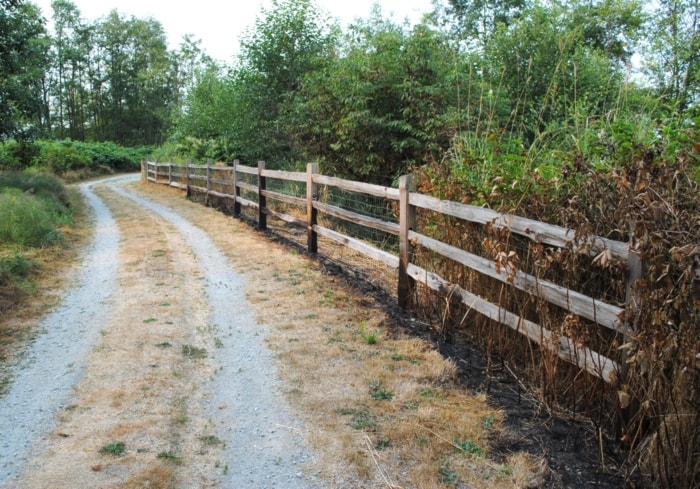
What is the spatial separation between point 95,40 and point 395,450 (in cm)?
6247

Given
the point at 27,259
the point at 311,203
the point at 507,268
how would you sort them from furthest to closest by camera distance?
the point at 311,203 → the point at 27,259 → the point at 507,268

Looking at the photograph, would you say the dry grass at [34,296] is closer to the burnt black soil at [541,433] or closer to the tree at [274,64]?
the burnt black soil at [541,433]

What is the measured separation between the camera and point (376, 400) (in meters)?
3.63

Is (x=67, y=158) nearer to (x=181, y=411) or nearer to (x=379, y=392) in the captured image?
(x=181, y=411)

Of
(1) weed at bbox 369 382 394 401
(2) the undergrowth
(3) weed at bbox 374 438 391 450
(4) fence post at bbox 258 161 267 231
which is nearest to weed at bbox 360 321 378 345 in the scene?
(2) the undergrowth

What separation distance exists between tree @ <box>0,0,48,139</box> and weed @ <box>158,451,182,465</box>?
46.5 ft

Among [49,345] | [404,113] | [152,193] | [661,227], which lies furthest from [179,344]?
[152,193]

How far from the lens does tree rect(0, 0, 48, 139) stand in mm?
13625

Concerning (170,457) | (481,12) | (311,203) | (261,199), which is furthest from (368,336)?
(481,12)

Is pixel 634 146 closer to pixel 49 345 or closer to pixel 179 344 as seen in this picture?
pixel 179 344

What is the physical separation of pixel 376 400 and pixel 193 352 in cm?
169

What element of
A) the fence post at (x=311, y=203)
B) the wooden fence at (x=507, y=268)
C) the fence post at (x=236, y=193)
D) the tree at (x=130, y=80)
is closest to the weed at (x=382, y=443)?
the wooden fence at (x=507, y=268)

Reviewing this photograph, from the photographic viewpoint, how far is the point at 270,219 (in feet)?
38.7

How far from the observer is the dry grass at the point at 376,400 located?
9.25ft
